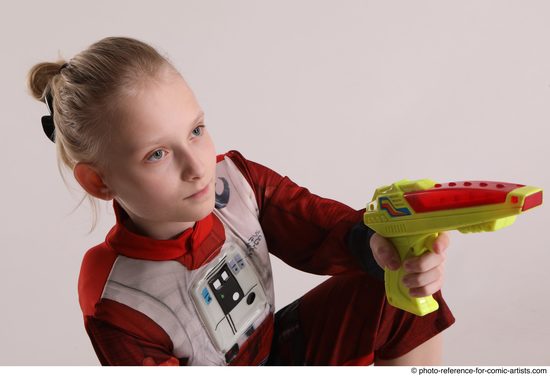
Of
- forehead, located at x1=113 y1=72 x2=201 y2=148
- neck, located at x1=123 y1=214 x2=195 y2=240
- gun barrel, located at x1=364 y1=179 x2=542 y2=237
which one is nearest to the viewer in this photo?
gun barrel, located at x1=364 y1=179 x2=542 y2=237

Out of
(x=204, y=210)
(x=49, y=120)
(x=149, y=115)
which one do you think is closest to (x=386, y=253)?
(x=204, y=210)

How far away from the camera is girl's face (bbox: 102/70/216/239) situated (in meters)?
1.17

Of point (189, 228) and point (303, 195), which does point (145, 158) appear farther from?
point (303, 195)

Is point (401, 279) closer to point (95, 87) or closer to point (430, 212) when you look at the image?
point (430, 212)

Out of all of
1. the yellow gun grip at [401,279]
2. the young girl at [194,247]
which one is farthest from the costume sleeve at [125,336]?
the yellow gun grip at [401,279]

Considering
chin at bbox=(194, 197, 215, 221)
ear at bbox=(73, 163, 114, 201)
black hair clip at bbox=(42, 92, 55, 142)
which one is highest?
black hair clip at bbox=(42, 92, 55, 142)

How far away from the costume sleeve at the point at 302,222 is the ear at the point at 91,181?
27cm

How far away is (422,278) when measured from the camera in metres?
1.19

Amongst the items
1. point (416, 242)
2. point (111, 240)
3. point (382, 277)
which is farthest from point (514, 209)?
point (111, 240)

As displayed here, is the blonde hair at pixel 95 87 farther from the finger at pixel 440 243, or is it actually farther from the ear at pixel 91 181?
the finger at pixel 440 243

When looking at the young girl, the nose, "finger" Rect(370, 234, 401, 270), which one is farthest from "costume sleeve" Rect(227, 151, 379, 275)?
the nose

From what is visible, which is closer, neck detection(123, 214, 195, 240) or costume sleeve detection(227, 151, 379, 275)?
neck detection(123, 214, 195, 240)

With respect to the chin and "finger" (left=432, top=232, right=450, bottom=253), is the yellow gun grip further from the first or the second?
the chin

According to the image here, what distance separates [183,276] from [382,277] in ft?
1.12
